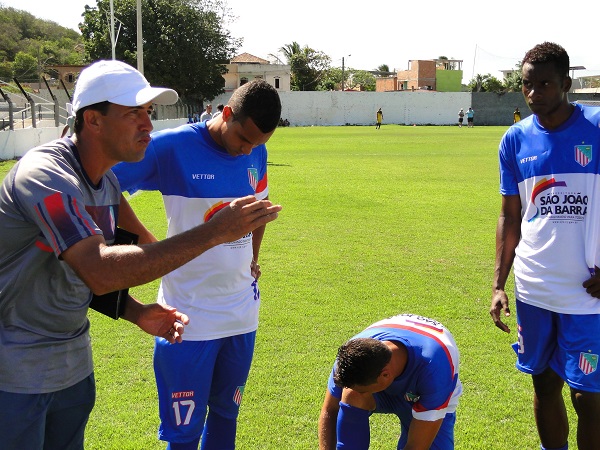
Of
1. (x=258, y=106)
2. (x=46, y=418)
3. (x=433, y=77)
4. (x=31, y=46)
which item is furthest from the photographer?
(x=31, y=46)

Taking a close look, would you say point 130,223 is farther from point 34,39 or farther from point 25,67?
point 34,39

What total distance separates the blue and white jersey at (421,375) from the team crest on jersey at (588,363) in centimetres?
68

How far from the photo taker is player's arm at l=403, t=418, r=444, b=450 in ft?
10.4

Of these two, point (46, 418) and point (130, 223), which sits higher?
point (130, 223)

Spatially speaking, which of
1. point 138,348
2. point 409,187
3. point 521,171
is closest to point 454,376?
point 521,171

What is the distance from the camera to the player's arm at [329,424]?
3408 millimetres

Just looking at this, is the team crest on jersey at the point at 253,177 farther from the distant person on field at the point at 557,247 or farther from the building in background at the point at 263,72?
the building in background at the point at 263,72

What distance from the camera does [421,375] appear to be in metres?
3.25

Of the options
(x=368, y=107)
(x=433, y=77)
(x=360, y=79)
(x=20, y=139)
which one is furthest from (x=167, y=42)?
(x=360, y=79)

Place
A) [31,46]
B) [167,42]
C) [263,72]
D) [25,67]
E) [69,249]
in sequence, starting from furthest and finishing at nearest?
[31,46], [25,67], [263,72], [167,42], [69,249]

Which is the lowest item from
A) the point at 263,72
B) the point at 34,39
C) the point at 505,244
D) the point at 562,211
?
the point at 505,244

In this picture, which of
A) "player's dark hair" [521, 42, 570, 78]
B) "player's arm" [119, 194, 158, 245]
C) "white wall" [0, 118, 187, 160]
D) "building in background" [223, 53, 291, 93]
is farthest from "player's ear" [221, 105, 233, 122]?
"building in background" [223, 53, 291, 93]

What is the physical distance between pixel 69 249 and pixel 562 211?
8.94 feet

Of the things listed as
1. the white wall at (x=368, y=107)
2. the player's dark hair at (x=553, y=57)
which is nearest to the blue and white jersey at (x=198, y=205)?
→ the player's dark hair at (x=553, y=57)
